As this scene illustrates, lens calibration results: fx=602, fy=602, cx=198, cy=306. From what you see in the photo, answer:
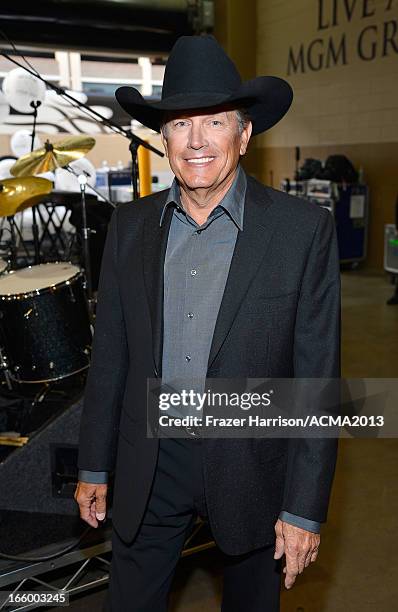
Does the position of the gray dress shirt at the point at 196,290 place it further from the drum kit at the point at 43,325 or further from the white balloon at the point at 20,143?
the white balloon at the point at 20,143

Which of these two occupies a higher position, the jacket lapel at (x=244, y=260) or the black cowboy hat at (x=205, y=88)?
the black cowboy hat at (x=205, y=88)

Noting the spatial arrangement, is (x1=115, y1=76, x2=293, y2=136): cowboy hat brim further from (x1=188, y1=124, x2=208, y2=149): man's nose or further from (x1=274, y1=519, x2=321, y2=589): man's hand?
(x1=274, y1=519, x2=321, y2=589): man's hand

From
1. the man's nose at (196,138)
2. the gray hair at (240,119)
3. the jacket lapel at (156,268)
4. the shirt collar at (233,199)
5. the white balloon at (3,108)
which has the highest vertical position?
the white balloon at (3,108)

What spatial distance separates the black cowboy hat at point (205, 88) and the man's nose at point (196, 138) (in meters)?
0.04

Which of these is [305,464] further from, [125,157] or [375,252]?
[125,157]

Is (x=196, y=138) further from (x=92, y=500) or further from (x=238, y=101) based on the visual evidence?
(x=92, y=500)

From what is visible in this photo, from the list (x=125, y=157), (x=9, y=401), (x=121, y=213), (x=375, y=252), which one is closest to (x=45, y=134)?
(x=125, y=157)

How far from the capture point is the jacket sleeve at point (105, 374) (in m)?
1.38

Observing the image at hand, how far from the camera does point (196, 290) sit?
1.27 meters

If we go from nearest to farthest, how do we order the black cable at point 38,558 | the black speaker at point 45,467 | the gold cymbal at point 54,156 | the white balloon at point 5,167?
the black cable at point 38,558
the black speaker at point 45,467
the gold cymbal at point 54,156
the white balloon at point 5,167

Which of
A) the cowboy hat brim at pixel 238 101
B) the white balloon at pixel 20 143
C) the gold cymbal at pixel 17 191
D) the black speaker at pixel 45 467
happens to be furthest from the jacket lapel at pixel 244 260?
the white balloon at pixel 20 143

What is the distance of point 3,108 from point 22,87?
0.74 metres

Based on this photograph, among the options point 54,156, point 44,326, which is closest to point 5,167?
point 54,156

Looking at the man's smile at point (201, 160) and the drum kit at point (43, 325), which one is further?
the drum kit at point (43, 325)
